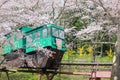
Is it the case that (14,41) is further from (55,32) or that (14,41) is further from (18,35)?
(55,32)

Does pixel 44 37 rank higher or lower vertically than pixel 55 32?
lower

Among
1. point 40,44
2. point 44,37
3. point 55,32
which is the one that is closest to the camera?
point 40,44

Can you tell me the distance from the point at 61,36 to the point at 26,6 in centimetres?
263

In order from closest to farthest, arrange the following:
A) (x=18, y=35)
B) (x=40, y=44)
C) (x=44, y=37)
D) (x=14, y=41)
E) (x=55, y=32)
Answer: (x=14, y=41)
(x=18, y=35)
(x=40, y=44)
(x=44, y=37)
(x=55, y=32)

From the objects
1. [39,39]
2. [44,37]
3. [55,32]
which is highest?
[55,32]

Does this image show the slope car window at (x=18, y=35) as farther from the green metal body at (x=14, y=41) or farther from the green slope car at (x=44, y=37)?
the green slope car at (x=44, y=37)

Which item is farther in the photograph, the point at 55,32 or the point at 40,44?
the point at 55,32

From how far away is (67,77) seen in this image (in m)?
20.2

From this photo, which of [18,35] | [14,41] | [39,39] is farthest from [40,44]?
[14,41]

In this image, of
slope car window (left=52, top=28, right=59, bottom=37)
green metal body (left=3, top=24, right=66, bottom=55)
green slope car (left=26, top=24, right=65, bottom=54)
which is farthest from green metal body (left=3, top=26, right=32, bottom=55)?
slope car window (left=52, top=28, right=59, bottom=37)

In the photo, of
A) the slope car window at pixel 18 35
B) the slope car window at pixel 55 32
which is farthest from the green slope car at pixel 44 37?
the slope car window at pixel 18 35

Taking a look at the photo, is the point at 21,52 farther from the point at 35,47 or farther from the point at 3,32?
the point at 3,32

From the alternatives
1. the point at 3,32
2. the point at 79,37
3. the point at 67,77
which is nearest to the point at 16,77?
the point at 67,77

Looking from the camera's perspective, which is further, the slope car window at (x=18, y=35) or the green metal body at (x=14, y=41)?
the slope car window at (x=18, y=35)
